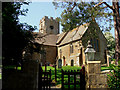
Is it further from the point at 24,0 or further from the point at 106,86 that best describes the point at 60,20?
the point at 106,86

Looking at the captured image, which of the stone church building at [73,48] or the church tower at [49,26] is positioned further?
the church tower at [49,26]

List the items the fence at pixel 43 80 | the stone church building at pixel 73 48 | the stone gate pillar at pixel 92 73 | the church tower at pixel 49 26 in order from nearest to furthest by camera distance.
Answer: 1. the fence at pixel 43 80
2. the stone gate pillar at pixel 92 73
3. the stone church building at pixel 73 48
4. the church tower at pixel 49 26

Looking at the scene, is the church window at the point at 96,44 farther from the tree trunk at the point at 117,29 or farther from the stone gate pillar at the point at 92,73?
the stone gate pillar at the point at 92,73

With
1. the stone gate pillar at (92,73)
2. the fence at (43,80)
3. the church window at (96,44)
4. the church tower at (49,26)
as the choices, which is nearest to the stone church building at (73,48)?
the church window at (96,44)

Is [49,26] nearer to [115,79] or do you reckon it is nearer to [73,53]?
[73,53]

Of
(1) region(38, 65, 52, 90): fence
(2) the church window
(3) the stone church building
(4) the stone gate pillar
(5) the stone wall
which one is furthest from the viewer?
(2) the church window

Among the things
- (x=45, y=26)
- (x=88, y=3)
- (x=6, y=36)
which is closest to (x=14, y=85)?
(x=6, y=36)

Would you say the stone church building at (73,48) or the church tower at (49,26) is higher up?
the church tower at (49,26)

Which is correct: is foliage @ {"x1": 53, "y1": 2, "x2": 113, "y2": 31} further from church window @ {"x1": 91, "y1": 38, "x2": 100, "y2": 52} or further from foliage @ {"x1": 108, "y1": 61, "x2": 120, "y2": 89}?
church window @ {"x1": 91, "y1": 38, "x2": 100, "y2": 52}

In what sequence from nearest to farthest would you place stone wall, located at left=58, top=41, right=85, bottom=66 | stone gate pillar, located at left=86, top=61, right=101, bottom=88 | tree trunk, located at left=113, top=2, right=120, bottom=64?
stone gate pillar, located at left=86, top=61, right=101, bottom=88 < tree trunk, located at left=113, top=2, right=120, bottom=64 < stone wall, located at left=58, top=41, right=85, bottom=66

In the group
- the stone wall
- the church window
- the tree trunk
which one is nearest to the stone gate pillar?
the tree trunk

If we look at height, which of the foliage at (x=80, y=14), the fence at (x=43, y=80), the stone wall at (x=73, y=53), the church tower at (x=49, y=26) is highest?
the church tower at (x=49, y=26)

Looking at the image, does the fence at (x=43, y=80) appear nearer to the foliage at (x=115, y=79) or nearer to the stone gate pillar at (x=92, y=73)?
the stone gate pillar at (x=92, y=73)

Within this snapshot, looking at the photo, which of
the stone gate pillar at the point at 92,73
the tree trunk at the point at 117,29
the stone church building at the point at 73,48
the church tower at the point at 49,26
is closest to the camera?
the stone gate pillar at the point at 92,73
